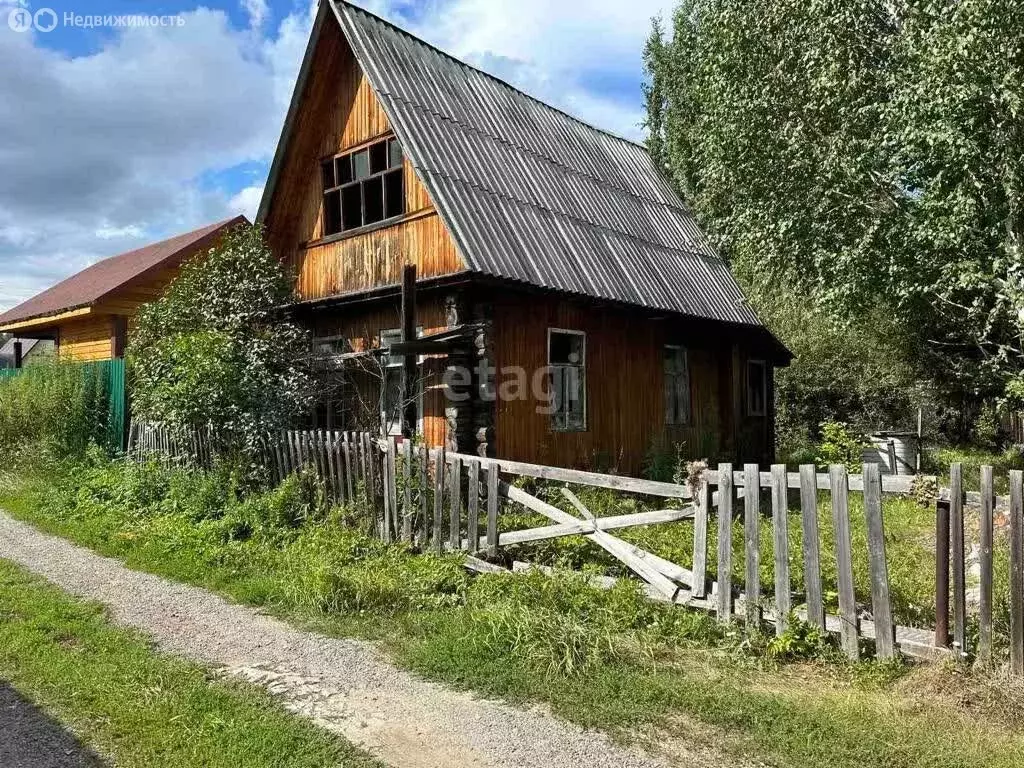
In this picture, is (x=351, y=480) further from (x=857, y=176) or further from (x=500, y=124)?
(x=857, y=176)

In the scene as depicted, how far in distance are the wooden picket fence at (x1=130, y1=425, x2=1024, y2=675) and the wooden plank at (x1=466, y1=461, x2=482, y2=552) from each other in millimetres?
12

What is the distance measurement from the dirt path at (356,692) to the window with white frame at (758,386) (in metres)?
Result: 12.9

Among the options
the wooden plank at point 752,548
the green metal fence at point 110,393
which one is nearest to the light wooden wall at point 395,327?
the green metal fence at point 110,393

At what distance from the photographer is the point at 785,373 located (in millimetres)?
25281

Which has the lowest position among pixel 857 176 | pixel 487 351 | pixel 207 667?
pixel 207 667

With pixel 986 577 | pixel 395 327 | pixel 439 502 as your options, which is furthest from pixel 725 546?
pixel 395 327

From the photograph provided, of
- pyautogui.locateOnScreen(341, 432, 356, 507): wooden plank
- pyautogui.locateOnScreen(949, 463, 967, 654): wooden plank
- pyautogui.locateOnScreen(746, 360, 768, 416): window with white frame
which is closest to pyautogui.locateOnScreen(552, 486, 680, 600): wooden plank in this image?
pyautogui.locateOnScreen(949, 463, 967, 654): wooden plank

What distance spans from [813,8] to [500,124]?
563 centimetres

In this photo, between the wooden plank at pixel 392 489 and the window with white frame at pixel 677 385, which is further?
the window with white frame at pixel 677 385

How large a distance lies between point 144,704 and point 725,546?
153 inches

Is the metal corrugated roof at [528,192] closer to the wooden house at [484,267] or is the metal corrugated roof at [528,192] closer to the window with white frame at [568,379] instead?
the wooden house at [484,267]

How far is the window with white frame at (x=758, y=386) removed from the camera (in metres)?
16.7

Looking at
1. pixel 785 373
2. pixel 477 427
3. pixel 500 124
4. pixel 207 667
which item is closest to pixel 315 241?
pixel 500 124

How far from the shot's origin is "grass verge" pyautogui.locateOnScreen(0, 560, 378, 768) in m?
3.71
